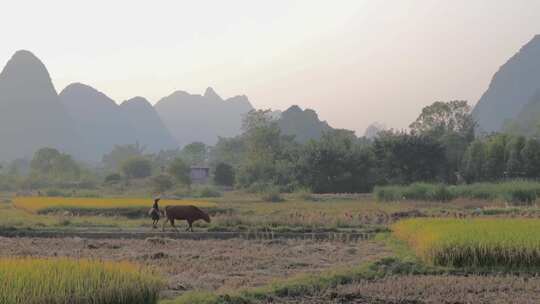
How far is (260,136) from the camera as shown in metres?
67.1

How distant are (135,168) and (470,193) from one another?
46.8 m

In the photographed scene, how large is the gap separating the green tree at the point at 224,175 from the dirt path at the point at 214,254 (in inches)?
1698

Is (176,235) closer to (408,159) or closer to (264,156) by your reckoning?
(408,159)

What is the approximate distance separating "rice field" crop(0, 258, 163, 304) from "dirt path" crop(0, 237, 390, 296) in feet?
2.44

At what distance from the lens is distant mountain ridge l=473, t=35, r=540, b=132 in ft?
569

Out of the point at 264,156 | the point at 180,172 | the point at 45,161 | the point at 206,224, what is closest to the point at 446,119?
the point at 264,156

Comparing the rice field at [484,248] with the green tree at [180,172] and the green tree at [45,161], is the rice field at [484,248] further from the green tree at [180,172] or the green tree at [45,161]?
the green tree at [45,161]

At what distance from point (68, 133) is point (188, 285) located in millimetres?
167100

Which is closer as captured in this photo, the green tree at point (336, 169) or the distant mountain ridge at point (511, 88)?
the green tree at point (336, 169)

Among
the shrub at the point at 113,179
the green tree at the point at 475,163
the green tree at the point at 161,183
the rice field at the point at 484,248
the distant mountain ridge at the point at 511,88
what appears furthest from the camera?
the distant mountain ridge at the point at 511,88

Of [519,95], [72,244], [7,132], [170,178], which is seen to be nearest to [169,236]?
[72,244]

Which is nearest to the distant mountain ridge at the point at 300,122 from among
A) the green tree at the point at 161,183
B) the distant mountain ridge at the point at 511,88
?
the distant mountain ridge at the point at 511,88

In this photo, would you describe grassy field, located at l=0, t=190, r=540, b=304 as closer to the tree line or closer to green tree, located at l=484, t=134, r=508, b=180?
the tree line

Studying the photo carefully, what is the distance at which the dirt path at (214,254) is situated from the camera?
1045 centimetres
